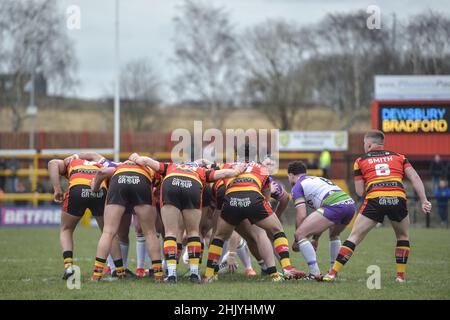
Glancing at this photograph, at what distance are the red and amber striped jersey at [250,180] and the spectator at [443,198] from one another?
1436cm

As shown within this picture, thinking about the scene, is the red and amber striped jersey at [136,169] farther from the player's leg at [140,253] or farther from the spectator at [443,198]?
the spectator at [443,198]

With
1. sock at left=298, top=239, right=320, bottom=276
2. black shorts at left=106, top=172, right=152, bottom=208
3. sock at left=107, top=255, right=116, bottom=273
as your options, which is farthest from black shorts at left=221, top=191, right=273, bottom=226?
sock at left=107, top=255, right=116, bottom=273

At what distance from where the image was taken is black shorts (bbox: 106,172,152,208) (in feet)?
35.6

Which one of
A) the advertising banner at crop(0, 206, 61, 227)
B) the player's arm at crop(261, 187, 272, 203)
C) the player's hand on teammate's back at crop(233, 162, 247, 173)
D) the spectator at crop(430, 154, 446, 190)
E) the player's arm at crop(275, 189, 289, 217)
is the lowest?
the advertising banner at crop(0, 206, 61, 227)

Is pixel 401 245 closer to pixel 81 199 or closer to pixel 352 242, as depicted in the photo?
A: pixel 352 242

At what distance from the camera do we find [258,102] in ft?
152

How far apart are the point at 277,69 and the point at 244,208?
115ft

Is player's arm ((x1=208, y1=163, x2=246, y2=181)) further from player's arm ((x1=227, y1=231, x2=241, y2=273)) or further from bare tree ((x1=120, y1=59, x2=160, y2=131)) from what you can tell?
bare tree ((x1=120, y1=59, x2=160, y2=131))

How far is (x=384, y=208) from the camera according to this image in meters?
10.7

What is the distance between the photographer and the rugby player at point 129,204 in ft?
35.4

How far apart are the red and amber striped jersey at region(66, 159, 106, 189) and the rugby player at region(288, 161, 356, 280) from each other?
2.79 metres
